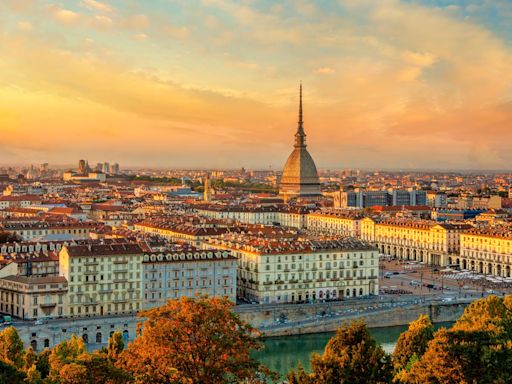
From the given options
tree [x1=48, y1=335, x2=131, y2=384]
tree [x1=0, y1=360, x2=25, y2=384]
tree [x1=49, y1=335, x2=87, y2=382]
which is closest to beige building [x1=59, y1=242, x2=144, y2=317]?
tree [x1=49, y1=335, x2=87, y2=382]

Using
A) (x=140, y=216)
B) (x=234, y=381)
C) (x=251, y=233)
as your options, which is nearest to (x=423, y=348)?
(x=234, y=381)

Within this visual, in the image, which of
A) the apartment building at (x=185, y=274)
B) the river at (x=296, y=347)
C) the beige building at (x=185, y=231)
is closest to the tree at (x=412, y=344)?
the river at (x=296, y=347)

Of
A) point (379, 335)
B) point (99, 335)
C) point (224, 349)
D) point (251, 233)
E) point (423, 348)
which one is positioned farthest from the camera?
point (251, 233)

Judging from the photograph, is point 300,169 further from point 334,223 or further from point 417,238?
point 417,238

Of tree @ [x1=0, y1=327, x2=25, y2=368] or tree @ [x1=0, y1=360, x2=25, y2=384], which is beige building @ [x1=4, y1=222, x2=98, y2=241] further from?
tree @ [x1=0, y1=360, x2=25, y2=384]

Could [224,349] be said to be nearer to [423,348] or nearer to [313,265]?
[423,348]

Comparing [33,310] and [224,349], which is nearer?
[224,349]

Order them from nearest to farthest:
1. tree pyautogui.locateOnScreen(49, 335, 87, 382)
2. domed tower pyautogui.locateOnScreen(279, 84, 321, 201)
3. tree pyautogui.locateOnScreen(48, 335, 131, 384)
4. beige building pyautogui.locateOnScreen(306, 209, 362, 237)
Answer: tree pyautogui.locateOnScreen(48, 335, 131, 384) → tree pyautogui.locateOnScreen(49, 335, 87, 382) → beige building pyautogui.locateOnScreen(306, 209, 362, 237) → domed tower pyautogui.locateOnScreen(279, 84, 321, 201)
